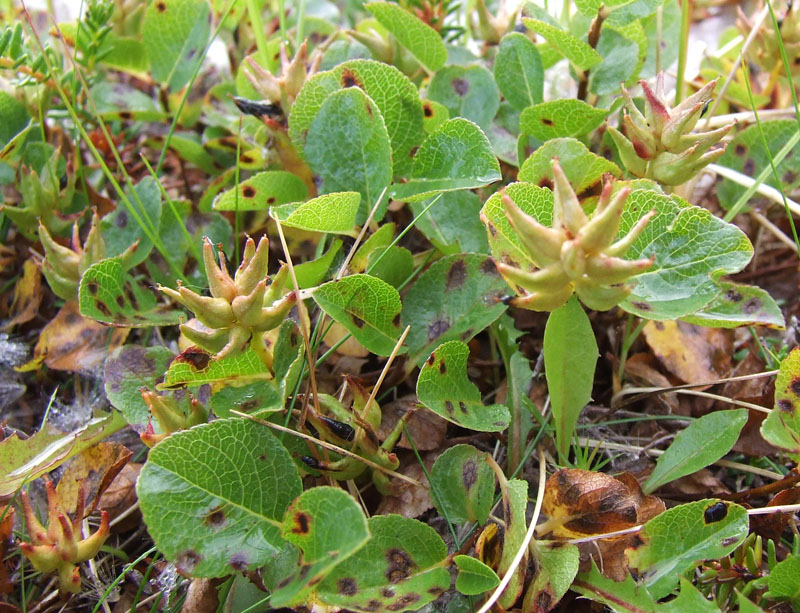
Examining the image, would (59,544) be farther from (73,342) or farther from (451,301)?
(451,301)

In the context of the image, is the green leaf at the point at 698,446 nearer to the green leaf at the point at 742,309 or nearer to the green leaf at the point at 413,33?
the green leaf at the point at 742,309

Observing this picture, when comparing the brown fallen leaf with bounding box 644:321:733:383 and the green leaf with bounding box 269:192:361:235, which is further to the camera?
the brown fallen leaf with bounding box 644:321:733:383

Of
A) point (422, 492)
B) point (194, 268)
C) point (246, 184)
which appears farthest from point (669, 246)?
point (194, 268)

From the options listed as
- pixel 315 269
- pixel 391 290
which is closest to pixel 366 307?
pixel 391 290

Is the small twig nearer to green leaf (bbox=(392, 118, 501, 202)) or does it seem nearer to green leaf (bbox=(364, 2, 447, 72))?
green leaf (bbox=(392, 118, 501, 202))

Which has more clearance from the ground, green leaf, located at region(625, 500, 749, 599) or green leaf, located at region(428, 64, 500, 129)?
green leaf, located at region(428, 64, 500, 129)

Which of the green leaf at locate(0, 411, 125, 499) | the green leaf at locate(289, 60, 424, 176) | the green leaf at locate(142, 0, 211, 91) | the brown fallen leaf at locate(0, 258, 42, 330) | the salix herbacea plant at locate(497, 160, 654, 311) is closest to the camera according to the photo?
the salix herbacea plant at locate(497, 160, 654, 311)

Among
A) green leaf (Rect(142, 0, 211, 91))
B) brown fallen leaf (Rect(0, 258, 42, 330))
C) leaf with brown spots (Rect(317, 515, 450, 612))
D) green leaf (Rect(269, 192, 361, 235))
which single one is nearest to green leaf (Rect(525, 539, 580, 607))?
leaf with brown spots (Rect(317, 515, 450, 612))
